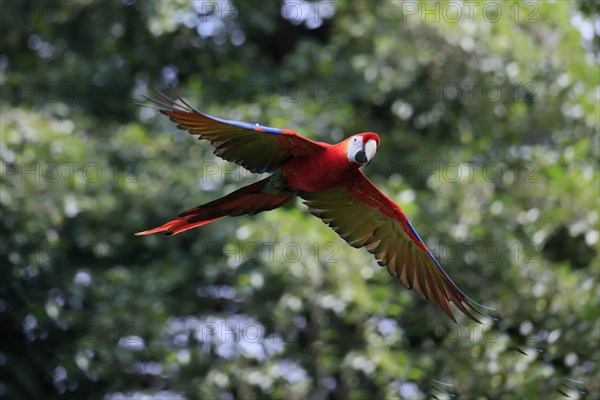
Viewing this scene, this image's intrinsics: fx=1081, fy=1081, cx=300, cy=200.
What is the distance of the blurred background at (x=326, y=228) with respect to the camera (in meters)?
5.09

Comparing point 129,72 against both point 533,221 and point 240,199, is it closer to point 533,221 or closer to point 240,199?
point 533,221

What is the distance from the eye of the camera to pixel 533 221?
532 centimetres

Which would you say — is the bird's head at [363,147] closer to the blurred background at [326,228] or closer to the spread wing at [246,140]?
the spread wing at [246,140]

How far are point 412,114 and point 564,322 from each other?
2009 mm

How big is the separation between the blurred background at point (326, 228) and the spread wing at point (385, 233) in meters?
1.11

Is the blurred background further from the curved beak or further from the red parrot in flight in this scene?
the curved beak

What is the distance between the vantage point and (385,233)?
375 centimetres

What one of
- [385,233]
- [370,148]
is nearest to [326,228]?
[385,233]

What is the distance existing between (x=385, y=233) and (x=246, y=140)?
0.77m

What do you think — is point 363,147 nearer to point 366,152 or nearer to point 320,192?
point 366,152

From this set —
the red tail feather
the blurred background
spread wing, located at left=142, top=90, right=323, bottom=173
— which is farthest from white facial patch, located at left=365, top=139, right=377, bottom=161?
the blurred background

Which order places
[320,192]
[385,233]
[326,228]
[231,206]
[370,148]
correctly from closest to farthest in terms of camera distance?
[370,148]
[231,206]
[320,192]
[385,233]
[326,228]

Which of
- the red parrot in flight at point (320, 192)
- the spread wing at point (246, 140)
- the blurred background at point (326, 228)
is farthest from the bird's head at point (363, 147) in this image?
the blurred background at point (326, 228)

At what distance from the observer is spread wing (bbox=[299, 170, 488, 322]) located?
142 inches
